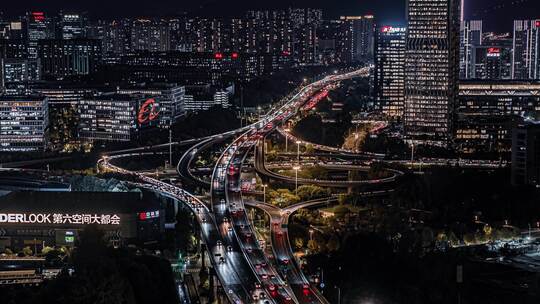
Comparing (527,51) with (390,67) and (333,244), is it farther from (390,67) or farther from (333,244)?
(333,244)

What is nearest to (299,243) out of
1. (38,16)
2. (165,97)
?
(165,97)

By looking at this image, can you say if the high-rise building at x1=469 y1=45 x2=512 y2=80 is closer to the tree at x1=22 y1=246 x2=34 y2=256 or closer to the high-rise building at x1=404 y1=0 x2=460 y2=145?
the high-rise building at x1=404 y1=0 x2=460 y2=145

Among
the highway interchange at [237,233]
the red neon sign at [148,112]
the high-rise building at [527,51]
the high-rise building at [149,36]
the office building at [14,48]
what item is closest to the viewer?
the highway interchange at [237,233]

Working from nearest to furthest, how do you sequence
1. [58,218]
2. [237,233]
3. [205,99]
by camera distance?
[58,218]
[237,233]
[205,99]

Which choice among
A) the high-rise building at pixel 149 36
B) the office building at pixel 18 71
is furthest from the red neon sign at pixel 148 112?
the high-rise building at pixel 149 36

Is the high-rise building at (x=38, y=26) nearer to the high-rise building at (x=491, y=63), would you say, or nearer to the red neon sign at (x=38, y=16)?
the red neon sign at (x=38, y=16)

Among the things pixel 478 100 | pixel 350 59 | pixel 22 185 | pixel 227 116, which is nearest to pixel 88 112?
pixel 227 116
